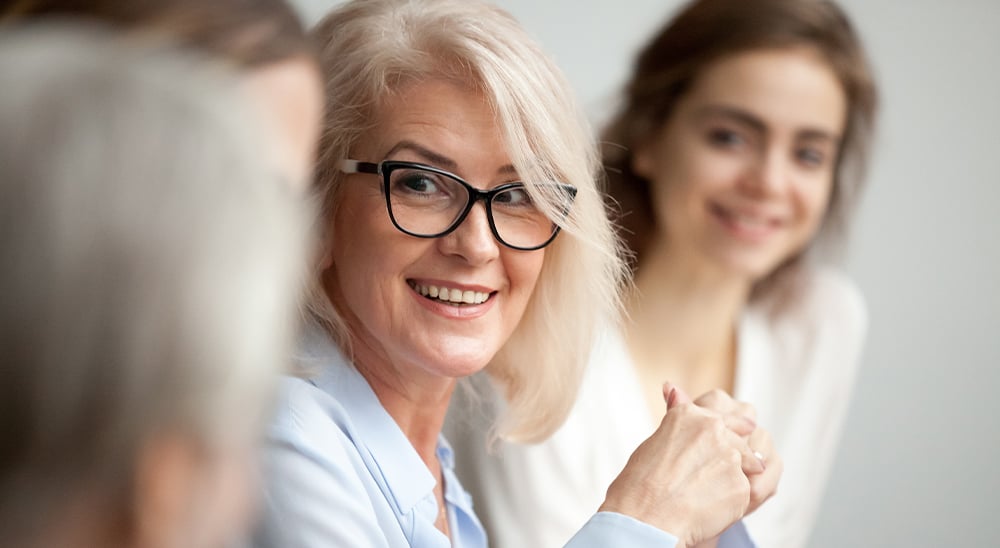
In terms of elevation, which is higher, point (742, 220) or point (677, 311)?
point (742, 220)

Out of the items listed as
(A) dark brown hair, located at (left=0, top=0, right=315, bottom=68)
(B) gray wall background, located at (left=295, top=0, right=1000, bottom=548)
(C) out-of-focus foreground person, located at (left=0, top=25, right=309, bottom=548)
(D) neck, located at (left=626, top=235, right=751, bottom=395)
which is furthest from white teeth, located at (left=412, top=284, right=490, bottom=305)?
Result: (B) gray wall background, located at (left=295, top=0, right=1000, bottom=548)

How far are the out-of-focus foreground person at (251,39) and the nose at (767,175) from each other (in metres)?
1.36

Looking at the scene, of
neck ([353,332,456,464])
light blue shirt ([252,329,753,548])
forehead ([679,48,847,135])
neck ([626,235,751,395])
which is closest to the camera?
light blue shirt ([252,329,753,548])

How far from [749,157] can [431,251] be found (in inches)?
39.0

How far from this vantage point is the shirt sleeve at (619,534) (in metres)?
1.06

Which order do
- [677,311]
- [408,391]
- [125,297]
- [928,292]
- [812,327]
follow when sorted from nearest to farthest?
[125,297] → [408,391] → [677,311] → [812,327] → [928,292]

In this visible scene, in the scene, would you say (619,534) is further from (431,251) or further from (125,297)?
(125,297)

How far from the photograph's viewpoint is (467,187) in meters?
1.16

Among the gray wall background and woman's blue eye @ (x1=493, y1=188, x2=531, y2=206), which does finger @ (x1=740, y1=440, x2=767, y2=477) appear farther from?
the gray wall background

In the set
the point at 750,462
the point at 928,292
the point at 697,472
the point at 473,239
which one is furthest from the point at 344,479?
the point at 928,292

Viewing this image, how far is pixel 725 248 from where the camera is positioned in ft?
6.55

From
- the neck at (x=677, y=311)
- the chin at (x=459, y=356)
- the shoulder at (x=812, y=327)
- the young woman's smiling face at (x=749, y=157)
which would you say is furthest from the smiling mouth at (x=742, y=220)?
the chin at (x=459, y=356)

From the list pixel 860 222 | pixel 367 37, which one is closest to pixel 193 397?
pixel 367 37

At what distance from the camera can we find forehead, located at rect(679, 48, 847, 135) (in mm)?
1916
